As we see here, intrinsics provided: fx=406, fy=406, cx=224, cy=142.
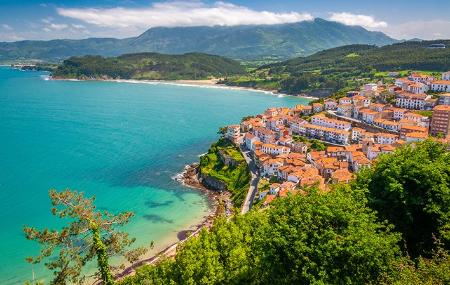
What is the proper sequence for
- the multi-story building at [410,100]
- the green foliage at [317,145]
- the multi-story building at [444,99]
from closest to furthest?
the green foliage at [317,145] < the multi-story building at [444,99] < the multi-story building at [410,100]

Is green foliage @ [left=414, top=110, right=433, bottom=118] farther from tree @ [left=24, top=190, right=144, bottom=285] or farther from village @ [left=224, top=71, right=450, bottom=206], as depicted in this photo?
tree @ [left=24, top=190, right=144, bottom=285]

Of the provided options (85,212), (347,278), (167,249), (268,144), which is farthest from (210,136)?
(347,278)

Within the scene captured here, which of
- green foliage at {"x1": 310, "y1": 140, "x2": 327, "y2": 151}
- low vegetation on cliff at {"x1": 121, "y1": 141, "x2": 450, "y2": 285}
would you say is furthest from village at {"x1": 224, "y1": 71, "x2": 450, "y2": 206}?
low vegetation on cliff at {"x1": 121, "y1": 141, "x2": 450, "y2": 285}

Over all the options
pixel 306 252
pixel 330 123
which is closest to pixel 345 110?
pixel 330 123

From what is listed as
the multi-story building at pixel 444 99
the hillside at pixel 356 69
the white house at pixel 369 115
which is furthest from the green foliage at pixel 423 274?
the hillside at pixel 356 69

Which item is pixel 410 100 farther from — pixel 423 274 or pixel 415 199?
pixel 423 274

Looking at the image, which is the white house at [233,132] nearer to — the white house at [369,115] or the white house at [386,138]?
the white house at [369,115]

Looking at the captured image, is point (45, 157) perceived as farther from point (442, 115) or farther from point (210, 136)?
point (442, 115)

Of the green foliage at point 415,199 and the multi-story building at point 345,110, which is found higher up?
the green foliage at point 415,199
